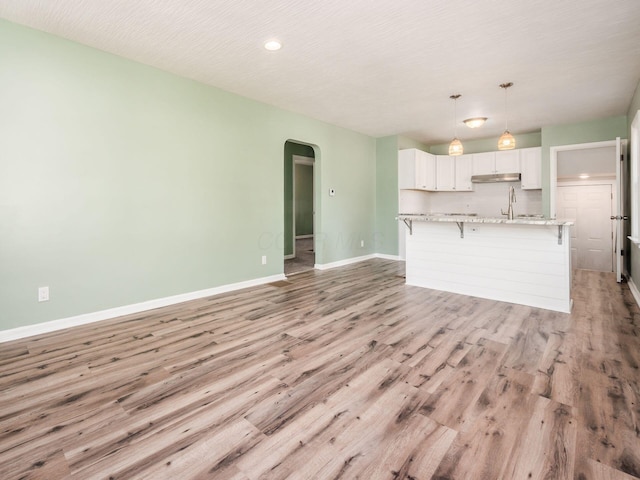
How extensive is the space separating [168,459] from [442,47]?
3.79m

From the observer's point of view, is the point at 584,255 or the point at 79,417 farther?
the point at 584,255

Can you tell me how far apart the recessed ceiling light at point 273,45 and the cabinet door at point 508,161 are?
537 cm

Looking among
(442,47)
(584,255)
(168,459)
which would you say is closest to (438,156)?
(584,255)

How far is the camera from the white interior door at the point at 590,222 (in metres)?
5.94

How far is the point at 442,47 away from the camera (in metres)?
3.16

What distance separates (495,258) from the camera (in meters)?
4.00

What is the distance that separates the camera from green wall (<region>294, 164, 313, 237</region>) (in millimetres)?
9156

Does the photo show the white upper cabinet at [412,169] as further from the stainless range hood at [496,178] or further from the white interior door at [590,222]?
the white interior door at [590,222]

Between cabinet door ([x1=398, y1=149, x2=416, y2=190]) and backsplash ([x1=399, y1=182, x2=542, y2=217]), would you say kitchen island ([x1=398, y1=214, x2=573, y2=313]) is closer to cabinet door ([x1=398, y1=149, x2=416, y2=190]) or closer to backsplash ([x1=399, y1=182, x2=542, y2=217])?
cabinet door ([x1=398, y1=149, x2=416, y2=190])

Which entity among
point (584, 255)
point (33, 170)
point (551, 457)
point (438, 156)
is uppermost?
point (438, 156)

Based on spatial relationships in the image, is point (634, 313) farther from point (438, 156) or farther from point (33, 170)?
point (33, 170)

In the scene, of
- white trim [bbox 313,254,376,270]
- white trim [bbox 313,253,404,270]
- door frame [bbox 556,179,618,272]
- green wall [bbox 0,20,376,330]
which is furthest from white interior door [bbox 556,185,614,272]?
green wall [bbox 0,20,376,330]

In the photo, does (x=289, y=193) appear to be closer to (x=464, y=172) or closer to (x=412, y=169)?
(x=412, y=169)

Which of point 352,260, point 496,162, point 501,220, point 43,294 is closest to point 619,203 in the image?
point 496,162
